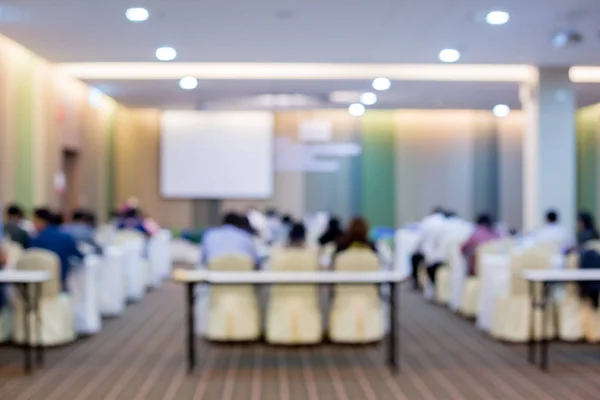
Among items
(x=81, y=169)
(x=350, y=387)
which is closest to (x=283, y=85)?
(x=81, y=169)

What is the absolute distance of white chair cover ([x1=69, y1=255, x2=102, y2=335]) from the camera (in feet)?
28.0

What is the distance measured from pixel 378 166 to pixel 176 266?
541 centimetres

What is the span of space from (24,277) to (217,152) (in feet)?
37.1

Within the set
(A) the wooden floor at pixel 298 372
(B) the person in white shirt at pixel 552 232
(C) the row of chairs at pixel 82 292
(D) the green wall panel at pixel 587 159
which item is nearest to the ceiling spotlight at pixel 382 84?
(B) the person in white shirt at pixel 552 232

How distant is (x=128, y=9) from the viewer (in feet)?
29.3

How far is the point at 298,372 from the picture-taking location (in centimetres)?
686

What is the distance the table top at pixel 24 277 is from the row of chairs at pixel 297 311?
1.46 m

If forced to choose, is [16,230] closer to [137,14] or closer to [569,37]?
[137,14]

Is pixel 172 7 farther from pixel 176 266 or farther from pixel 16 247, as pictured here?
pixel 176 266

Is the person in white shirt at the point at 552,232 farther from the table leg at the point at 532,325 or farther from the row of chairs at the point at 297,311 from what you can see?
the row of chairs at the point at 297,311

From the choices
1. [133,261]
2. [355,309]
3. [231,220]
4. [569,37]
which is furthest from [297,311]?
[133,261]

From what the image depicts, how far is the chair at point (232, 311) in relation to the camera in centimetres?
722

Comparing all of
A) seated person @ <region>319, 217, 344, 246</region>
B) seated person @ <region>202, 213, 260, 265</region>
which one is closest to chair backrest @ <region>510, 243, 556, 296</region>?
seated person @ <region>202, 213, 260, 265</region>

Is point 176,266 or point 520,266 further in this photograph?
point 176,266
